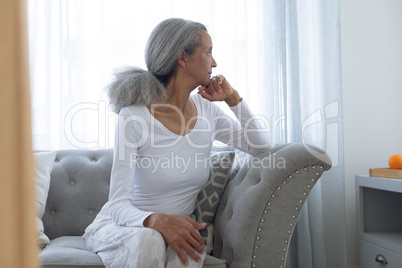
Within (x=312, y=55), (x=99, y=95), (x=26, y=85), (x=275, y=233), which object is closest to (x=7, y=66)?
(x=26, y=85)

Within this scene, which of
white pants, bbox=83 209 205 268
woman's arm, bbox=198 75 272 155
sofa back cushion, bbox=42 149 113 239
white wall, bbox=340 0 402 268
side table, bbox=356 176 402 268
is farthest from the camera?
white wall, bbox=340 0 402 268

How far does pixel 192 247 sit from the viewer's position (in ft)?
4.36

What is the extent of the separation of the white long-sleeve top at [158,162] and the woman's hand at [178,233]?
13cm

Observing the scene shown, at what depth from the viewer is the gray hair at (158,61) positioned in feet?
5.30

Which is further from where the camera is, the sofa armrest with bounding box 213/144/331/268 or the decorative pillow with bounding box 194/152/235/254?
the decorative pillow with bounding box 194/152/235/254

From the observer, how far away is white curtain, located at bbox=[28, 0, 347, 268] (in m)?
2.34

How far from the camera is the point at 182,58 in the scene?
5.44 feet

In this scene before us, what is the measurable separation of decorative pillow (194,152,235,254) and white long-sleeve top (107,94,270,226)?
0.04m

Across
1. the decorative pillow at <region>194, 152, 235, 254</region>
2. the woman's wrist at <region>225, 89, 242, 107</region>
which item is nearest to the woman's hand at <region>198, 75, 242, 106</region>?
the woman's wrist at <region>225, 89, 242, 107</region>

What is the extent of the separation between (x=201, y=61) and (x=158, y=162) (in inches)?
16.6

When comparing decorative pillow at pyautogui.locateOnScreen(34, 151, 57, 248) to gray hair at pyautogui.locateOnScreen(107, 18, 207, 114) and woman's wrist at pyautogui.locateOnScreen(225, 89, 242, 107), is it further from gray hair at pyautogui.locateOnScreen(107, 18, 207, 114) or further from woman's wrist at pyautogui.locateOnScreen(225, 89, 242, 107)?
woman's wrist at pyautogui.locateOnScreen(225, 89, 242, 107)

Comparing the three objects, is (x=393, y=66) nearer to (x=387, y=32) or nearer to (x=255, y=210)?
(x=387, y=32)

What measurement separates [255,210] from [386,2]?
1888 mm

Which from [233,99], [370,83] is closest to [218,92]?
[233,99]
